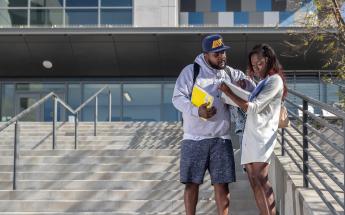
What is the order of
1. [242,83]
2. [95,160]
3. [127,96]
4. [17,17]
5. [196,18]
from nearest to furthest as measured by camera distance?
1. [242,83]
2. [95,160]
3. [127,96]
4. [17,17]
5. [196,18]

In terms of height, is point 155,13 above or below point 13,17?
above

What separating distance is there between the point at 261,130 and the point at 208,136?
1.45ft

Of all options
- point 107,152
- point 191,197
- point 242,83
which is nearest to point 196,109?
point 242,83

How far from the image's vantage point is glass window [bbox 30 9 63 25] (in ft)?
58.0

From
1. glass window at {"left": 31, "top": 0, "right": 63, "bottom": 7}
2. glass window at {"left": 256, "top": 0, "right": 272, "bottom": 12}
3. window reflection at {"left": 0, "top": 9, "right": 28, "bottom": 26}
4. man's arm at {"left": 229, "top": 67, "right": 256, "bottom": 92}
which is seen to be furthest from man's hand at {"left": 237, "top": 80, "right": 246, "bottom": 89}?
glass window at {"left": 256, "top": 0, "right": 272, "bottom": 12}

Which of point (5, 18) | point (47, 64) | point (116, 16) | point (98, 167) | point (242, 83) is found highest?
point (116, 16)

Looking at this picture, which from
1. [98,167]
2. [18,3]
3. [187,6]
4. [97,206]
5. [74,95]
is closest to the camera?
[97,206]

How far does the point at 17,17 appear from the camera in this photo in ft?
58.9

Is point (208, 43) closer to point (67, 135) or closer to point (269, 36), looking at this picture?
point (67, 135)

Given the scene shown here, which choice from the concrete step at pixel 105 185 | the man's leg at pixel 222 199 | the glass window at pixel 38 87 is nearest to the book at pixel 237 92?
the man's leg at pixel 222 199

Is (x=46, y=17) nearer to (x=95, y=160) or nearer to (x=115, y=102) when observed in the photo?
(x=115, y=102)

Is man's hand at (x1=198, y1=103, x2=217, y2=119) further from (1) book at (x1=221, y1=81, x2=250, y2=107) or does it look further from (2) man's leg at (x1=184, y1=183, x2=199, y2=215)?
(2) man's leg at (x1=184, y1=183, x2=199, y2=215)

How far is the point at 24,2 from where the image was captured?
18172 mm

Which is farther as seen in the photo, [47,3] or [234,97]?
[47,3]
